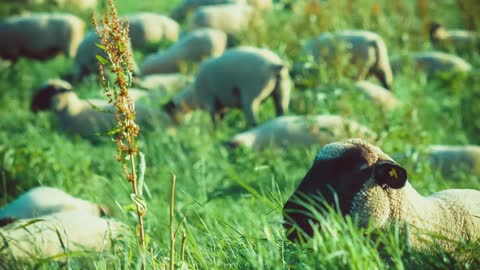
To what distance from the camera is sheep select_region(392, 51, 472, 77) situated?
12.0 meters

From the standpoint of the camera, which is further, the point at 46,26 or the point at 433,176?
the point at 46,26

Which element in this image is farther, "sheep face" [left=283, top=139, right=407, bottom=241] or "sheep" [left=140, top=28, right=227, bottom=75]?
"sheep" [left=140, top=28, right=227, bottom=75]

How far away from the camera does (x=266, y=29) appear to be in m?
13.0

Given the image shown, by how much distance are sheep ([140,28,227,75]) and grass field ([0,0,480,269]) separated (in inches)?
17.8

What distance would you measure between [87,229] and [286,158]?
3.36 meters

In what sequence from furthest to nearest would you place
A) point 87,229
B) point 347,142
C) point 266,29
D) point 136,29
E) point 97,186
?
point 136,29, point 266,29, point 97,186, point 87,229, point 347,142

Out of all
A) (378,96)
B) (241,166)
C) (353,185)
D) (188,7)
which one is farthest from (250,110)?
(188,7)

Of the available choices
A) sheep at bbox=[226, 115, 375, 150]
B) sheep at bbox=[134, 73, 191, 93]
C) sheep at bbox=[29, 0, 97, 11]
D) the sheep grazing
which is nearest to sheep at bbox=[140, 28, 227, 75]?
sheep at bbox=[134, 73, 191, 93]

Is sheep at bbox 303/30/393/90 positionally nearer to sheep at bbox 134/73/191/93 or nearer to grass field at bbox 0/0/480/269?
grass field at bbox 0/0/480/269

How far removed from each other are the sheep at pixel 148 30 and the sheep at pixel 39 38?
1445mm

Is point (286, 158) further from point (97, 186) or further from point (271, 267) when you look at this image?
point (271, 267)

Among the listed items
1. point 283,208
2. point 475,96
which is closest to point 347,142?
point 283,208

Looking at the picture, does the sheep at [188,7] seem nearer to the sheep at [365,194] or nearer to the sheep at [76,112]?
the sheep at [76,112]

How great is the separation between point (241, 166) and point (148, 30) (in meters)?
9.15
